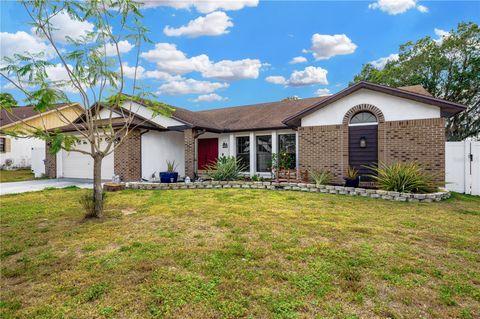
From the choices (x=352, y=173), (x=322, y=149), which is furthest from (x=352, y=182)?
(x=322, y=149)

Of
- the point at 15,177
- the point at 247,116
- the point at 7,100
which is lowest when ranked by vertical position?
the point at 15,177

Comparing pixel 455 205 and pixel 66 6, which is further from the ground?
pixel 66 6

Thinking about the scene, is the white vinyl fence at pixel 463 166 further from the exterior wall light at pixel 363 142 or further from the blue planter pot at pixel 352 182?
the blue planter pot at pixel 352 182

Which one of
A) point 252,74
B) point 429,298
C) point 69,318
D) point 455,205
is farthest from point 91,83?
point 252,74

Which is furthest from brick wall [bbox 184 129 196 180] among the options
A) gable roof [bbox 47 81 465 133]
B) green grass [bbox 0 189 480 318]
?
green grass [bbox 0 189 480 318]

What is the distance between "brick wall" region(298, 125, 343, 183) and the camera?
11.4 m

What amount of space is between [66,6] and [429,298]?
324 inches

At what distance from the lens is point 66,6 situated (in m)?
5.91

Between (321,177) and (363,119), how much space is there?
9.93ft

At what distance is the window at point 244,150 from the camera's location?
1549 centimetres

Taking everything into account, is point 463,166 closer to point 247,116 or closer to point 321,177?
point 321,177

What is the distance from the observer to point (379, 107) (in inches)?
420

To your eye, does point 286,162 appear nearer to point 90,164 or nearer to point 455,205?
point 455,205

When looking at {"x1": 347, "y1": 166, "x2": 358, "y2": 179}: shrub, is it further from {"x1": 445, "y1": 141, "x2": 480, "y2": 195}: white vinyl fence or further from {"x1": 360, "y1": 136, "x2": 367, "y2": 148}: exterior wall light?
{"x1": 445, "y1": 141, "x2": 480, "y2": 195}: white vinyl fence
